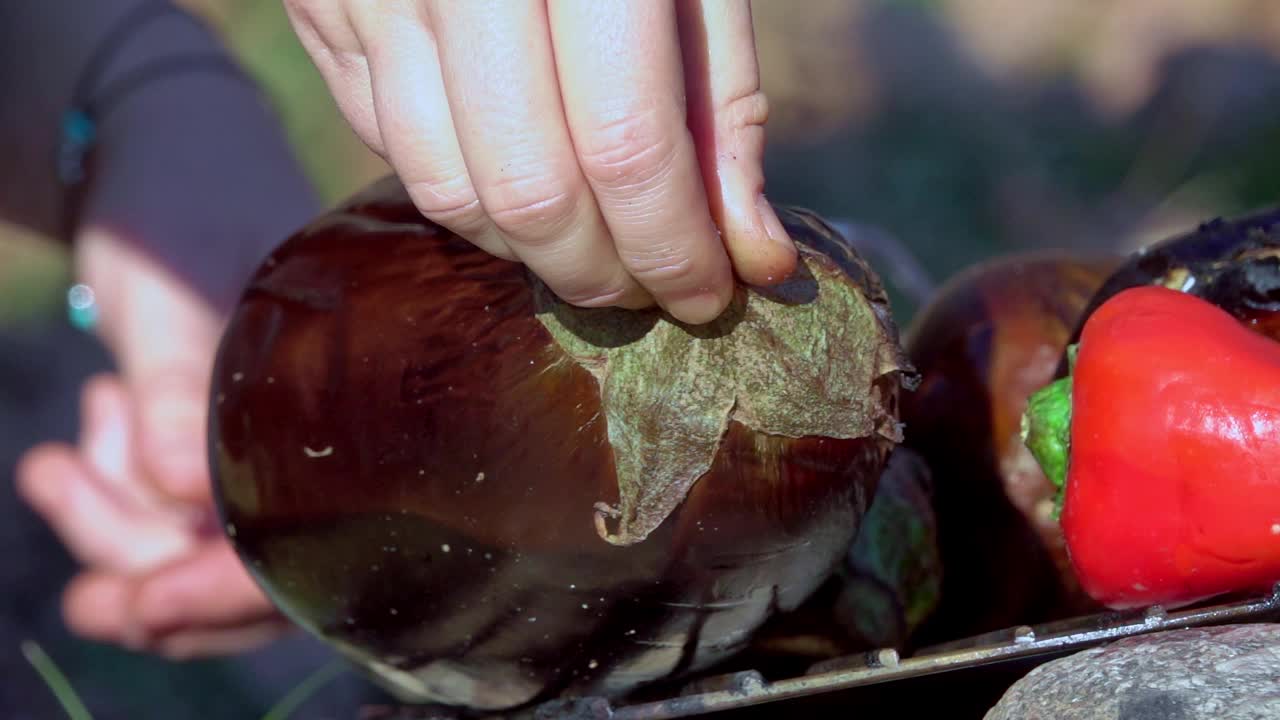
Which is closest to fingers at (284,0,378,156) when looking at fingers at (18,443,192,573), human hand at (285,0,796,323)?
human hand at (285,0,796,323)

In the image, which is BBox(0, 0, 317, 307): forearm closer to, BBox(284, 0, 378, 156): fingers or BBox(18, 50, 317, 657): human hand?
BBox(18, 50, 317, 657): human hand

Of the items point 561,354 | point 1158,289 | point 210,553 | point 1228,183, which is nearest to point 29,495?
point 210,553

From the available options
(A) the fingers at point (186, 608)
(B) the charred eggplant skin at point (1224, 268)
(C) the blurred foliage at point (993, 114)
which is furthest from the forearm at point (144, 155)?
(B) the charred eggplant skin at point (1224, 268)

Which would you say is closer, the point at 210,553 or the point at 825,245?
the point at 825,245

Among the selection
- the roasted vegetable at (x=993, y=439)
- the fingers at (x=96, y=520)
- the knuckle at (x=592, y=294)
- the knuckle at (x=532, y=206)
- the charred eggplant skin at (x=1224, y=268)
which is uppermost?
the knuckle at (x=532, y=206)

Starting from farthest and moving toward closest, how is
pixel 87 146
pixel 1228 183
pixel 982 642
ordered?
pixel 1228 183 < pixel 87 146 < pixel 982 642

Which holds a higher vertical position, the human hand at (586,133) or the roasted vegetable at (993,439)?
the human hand at (586,133)

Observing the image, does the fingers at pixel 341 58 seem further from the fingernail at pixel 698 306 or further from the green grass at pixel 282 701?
the green grass at pixel 282 701

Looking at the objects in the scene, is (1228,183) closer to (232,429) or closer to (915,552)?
(915,552)
